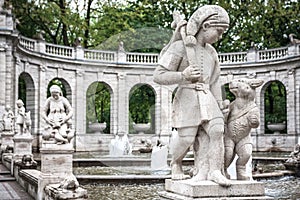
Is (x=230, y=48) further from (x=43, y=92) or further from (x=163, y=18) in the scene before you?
(x=43, y=92)

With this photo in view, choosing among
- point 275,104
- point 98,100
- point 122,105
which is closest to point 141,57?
point 122,105

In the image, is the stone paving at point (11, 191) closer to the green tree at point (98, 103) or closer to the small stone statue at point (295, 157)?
the small stone statue at point (295, 157)

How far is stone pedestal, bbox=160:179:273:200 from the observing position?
5.15m

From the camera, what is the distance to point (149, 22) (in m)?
37.8

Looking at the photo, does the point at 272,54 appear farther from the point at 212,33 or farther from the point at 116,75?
the point at 212,33

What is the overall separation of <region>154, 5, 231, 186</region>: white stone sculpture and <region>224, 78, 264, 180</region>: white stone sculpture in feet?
0.67

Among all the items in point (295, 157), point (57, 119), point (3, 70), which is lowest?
point (295, 157)

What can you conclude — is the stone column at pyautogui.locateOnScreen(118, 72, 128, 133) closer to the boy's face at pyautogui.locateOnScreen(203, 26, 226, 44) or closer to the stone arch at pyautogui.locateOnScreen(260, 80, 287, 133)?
the stone arch at pyautogui.locateOnScreen(260, 80, 287, 133)

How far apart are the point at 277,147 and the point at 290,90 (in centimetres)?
393

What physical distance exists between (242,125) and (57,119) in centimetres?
676

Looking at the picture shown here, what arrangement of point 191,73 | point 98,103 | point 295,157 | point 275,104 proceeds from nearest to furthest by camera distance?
1. point 191,73
2. point 295,157
3. point 275,104
4. point 98,103

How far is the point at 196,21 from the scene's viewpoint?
5566mm

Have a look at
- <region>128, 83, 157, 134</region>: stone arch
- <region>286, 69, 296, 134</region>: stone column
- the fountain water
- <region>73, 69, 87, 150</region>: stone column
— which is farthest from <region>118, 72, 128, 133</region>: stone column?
<region>286, 69, 296, 134</region>: stone column

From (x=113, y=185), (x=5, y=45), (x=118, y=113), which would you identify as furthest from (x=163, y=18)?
(x=113, y=185)
